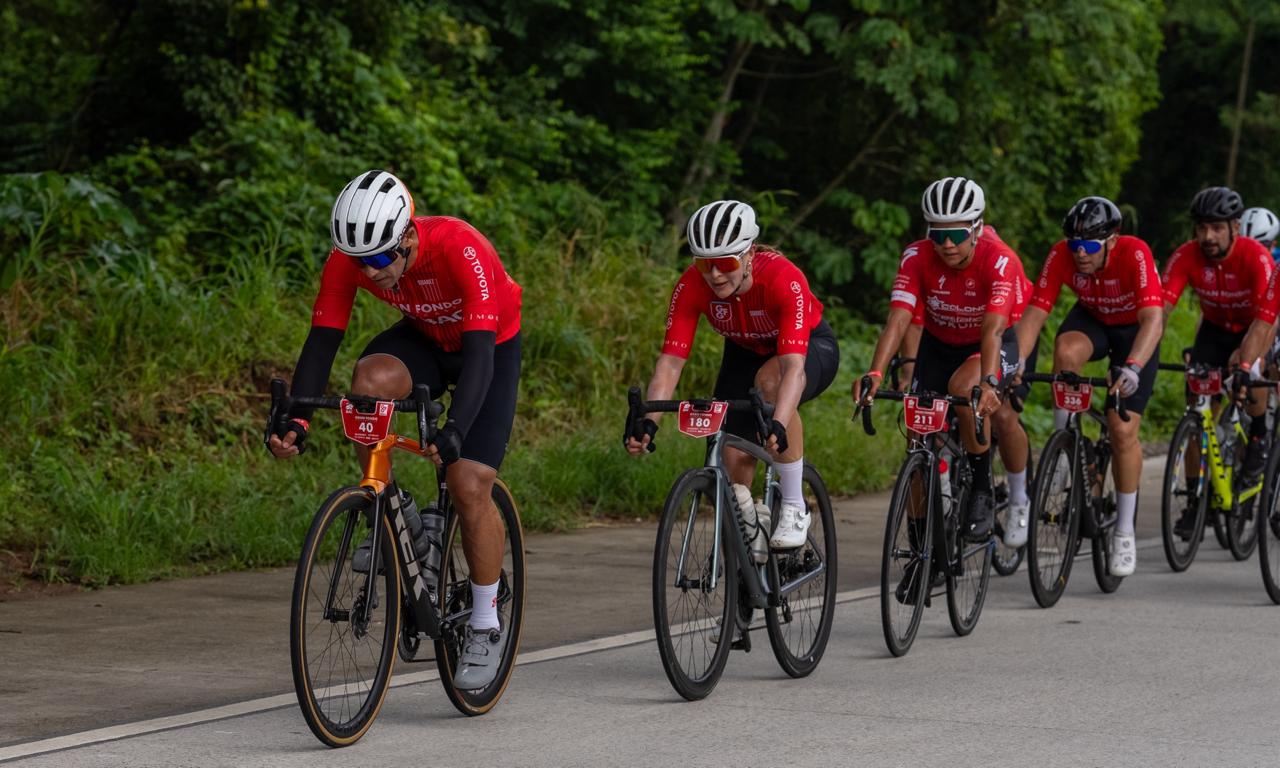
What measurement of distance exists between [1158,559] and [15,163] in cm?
1096

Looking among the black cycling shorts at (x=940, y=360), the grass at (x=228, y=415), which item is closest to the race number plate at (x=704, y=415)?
the black cycling shorts at (x=940, y=360)

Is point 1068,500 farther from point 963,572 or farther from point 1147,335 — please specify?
point 963,572

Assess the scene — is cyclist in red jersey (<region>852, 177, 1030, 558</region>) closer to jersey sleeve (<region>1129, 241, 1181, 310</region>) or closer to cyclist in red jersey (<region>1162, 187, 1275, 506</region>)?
jersey sleeve (<region>1129, 241, 1181, 310</region>)

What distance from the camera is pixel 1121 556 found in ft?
31.7

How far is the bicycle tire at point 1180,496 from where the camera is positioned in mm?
10398

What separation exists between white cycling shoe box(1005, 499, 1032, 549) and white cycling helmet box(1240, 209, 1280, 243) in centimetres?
395

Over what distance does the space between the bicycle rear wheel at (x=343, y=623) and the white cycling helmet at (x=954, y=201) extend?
356 centimetres

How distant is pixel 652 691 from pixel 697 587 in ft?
1.60

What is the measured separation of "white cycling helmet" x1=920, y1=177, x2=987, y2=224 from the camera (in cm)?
839

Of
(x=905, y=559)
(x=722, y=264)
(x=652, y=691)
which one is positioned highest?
(x=722, y=264)

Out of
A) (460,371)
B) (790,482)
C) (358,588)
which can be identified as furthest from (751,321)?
(358,588)

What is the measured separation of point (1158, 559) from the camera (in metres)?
11.2

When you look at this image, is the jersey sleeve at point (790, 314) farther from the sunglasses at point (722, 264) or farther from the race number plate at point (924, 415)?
the race number plate at point (924, 415)

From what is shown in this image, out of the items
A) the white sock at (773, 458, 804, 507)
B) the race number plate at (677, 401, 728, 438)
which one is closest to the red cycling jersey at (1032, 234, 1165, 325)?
the white sock at (773, 458, 804, 507)
